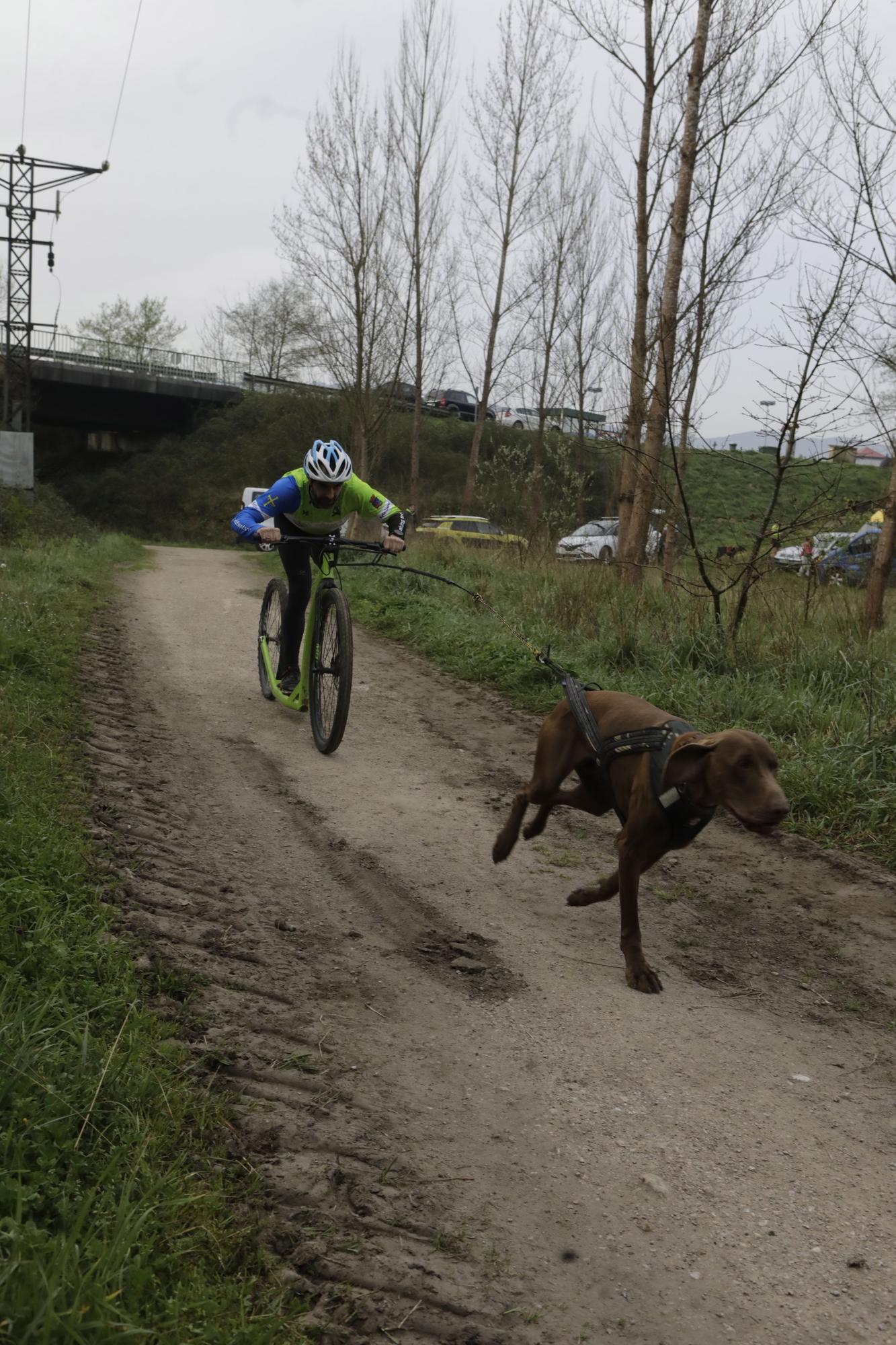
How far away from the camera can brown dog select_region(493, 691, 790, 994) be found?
3.63 m

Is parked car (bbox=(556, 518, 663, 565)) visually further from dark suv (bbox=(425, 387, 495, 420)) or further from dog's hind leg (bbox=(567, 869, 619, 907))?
dark suv (bbox=(425, 387, 495, 420))

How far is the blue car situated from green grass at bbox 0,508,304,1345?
710cm

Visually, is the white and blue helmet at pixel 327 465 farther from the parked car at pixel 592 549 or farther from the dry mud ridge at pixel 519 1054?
the parked car at pixel 592 549

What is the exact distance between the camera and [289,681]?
8117 millimetres

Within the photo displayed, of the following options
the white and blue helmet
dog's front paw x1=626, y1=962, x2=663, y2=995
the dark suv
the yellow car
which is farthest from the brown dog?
the dark suv

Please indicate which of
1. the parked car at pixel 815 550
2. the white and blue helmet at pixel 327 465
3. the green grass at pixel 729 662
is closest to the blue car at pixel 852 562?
the parked car at pixel 815 550

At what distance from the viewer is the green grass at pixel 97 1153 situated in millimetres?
2105

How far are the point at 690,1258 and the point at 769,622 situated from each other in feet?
23.8

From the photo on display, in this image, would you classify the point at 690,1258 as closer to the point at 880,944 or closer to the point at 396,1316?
the point at 396,1316

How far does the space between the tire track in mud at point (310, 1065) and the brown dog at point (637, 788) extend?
546 mm

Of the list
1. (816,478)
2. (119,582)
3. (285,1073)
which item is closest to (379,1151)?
(285,1073)

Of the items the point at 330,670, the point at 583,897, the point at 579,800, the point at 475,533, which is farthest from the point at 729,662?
the point at 475,533

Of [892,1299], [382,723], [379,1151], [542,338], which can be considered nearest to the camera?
[892,1299]

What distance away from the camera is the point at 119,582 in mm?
16391
